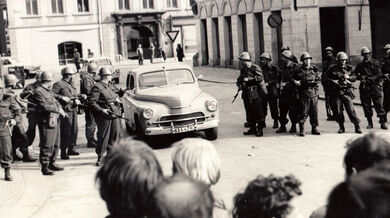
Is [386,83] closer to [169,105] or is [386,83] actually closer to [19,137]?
→ [169,105]

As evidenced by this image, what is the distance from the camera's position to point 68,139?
41.5ft

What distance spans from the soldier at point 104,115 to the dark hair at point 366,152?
8159mm

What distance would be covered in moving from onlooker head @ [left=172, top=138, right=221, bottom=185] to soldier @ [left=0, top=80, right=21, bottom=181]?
7.08 meters

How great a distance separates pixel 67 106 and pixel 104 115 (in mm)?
1575

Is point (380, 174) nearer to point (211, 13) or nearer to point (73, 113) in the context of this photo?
point (73, 113)

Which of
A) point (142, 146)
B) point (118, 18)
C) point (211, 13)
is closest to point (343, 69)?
point (142, 146)

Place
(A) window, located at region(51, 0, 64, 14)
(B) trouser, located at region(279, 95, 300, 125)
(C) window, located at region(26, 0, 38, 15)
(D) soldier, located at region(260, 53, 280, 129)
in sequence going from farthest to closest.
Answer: (A) window, located at region(51, 0, 64, 14)
(C) window, located at region(26, 0, 38, 15)
(D) soldier, located at region(260, 53, 280, 129)
(B) trouser, located at region(279, 95, 300, 125)

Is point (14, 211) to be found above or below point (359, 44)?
below

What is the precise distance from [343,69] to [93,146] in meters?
5.78

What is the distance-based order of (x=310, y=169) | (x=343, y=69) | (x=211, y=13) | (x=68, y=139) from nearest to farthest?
(x=310, y=169), (x=68, y=139), (x=343, y=69), (x=211, y=13)

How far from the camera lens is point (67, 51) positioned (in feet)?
175

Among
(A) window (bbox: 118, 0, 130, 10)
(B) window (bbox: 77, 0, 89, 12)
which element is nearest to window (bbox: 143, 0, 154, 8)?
(A) window (bbox: 118, 0, 130, 10)

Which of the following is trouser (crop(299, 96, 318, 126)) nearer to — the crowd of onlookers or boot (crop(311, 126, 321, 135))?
boot (crop(311, 126, 321, 135))

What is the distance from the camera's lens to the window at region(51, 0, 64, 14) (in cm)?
5266
